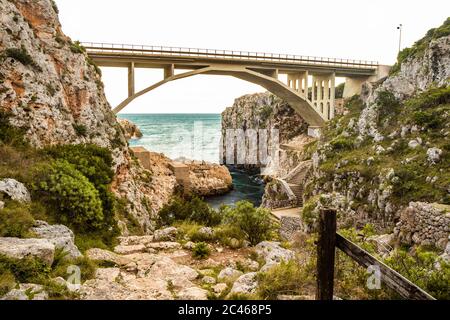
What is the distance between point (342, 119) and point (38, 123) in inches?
1117

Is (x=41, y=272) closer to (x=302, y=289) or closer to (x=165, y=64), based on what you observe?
(x=302, y=289)

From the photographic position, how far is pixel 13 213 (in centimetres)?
750

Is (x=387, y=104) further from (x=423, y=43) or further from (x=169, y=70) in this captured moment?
(x=169, y=70)

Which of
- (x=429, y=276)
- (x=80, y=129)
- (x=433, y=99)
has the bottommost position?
(x=429, y=276)

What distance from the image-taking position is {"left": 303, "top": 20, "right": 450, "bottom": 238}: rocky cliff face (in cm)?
1794

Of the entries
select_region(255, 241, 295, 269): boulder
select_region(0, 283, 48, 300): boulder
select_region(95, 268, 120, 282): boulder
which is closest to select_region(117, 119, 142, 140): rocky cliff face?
select_region(255, 241, 295, 269): boulder

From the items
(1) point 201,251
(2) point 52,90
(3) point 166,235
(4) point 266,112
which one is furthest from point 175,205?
(4) point 266,112

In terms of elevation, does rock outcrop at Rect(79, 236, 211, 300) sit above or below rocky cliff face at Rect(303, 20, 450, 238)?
below

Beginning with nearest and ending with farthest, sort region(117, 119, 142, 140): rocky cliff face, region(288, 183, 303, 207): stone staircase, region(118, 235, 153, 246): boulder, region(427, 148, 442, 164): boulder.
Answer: region(118, 235, 153, 246): boulder
region(427, 148, 442, 164): boulder
region(288, 183, 303, 207): stone staircase
region(117, 119, 142, 140): rocky cliff face

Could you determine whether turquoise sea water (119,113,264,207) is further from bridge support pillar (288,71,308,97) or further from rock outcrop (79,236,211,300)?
rock outcrop (79,236,211,300)

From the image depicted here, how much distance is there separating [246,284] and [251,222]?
14.1 ft

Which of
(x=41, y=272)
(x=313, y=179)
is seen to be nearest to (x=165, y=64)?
(x=313, y=179)

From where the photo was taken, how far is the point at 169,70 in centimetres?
2956

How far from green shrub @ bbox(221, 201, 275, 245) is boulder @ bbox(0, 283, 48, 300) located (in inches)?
240
